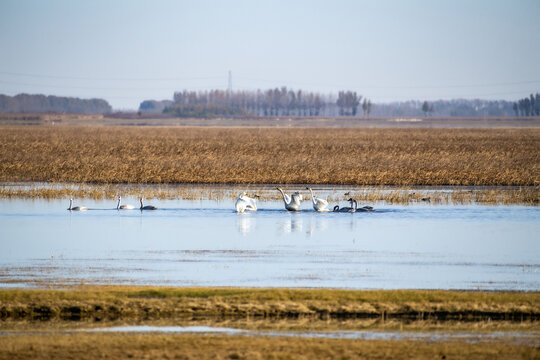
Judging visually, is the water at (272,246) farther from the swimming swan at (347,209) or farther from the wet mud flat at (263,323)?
the wet mud flat at (263,323)

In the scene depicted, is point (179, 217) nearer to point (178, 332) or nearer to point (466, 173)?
point (178, 332)

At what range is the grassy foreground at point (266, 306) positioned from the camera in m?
11.6

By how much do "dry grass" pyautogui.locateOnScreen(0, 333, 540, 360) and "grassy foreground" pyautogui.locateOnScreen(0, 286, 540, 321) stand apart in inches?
48.7

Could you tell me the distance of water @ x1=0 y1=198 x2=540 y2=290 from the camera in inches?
559

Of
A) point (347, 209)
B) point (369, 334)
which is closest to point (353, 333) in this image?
point (369, 334)

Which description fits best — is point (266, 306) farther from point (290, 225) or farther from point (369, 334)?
point (290, 225)

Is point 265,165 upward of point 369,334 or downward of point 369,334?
upward

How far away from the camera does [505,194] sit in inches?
1173

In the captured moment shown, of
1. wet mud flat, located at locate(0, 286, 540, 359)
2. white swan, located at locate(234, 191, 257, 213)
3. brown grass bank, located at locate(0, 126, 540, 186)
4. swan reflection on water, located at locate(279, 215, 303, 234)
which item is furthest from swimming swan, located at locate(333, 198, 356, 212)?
wet mud flat, located at locate(0, 286, 540, 359)

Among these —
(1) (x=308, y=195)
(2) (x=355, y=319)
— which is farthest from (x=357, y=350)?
(1) (x=308, y=195)

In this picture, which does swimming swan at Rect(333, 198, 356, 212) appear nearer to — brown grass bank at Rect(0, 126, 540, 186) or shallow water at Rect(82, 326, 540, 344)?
brown grass bank at Rect(0, 126, 540, 186)

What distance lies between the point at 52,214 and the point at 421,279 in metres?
13.5

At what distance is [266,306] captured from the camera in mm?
11656

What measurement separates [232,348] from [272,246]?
840 centimetres
